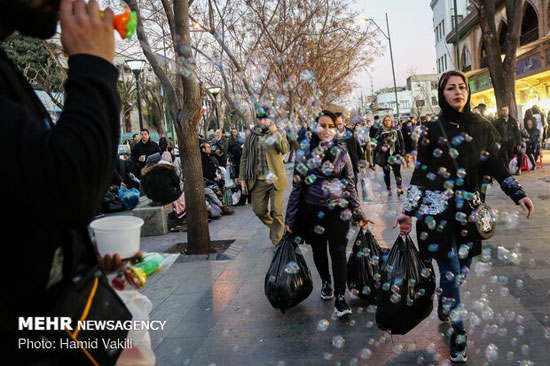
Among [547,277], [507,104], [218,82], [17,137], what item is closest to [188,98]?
[547,277]

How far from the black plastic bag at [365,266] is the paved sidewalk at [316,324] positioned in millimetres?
159

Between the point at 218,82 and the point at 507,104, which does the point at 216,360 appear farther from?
the point at 218,82

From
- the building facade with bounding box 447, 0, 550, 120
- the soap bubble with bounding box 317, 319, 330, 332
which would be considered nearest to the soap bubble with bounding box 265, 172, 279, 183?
the soap bubble with bounding box 317, 319, 330, 332

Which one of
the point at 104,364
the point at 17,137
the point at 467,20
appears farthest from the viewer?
the point at 467,20

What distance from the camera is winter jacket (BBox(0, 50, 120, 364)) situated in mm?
962

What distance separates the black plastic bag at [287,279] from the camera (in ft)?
14.6

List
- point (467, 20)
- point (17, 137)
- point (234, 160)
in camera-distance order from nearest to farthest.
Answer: point (17, 137) → point (234, 160) → point (467, 20)

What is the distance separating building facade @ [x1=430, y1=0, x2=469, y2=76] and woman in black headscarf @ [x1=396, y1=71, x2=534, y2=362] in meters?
43.8

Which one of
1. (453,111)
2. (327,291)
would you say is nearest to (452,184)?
(453,111)

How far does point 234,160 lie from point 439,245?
862 centimetres

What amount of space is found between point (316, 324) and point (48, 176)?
3.64m

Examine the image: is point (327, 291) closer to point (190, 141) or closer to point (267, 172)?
point (267, 172)

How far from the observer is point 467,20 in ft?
118

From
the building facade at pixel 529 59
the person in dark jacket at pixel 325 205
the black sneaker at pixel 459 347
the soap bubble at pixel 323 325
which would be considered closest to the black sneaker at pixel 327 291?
the person in dark jacket at pixel 325 205
